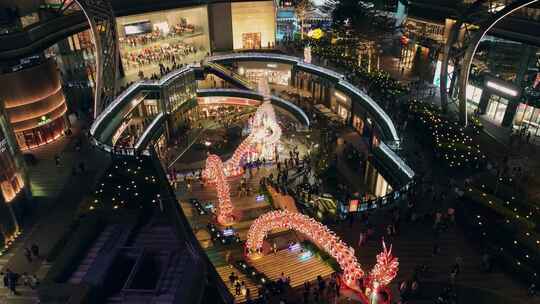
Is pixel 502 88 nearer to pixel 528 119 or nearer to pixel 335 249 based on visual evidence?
pixel 528 119

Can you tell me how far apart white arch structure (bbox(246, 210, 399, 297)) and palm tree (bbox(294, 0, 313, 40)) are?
53.5m

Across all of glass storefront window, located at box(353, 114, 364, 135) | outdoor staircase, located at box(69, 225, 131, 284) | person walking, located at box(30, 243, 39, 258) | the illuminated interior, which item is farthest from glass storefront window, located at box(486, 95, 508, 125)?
the illuminated interior

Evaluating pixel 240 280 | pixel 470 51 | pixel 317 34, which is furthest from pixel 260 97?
pixel 240 280

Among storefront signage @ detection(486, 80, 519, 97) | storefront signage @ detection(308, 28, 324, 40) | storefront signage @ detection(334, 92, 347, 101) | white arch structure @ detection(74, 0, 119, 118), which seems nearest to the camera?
white arch structure @ detection(74, 0, 119, 118)

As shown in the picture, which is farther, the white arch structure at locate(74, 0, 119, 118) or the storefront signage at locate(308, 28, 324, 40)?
the storefront signage at locate(308, 28, 324, 40)

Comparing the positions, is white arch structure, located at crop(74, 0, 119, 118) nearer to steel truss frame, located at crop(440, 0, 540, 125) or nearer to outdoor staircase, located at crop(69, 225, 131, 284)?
outdoor staircase, located at crop(69, 225, 131, 284)

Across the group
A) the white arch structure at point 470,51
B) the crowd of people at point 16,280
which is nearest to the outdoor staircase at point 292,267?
the crowd of people at point 16,280

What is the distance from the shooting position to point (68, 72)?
43812mm

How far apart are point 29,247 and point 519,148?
35281mm

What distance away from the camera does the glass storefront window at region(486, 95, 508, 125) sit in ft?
114

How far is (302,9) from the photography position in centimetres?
7088

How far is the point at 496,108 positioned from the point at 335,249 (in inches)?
1032

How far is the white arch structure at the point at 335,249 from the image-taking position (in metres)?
17.5

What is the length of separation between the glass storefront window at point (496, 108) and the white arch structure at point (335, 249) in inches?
910
